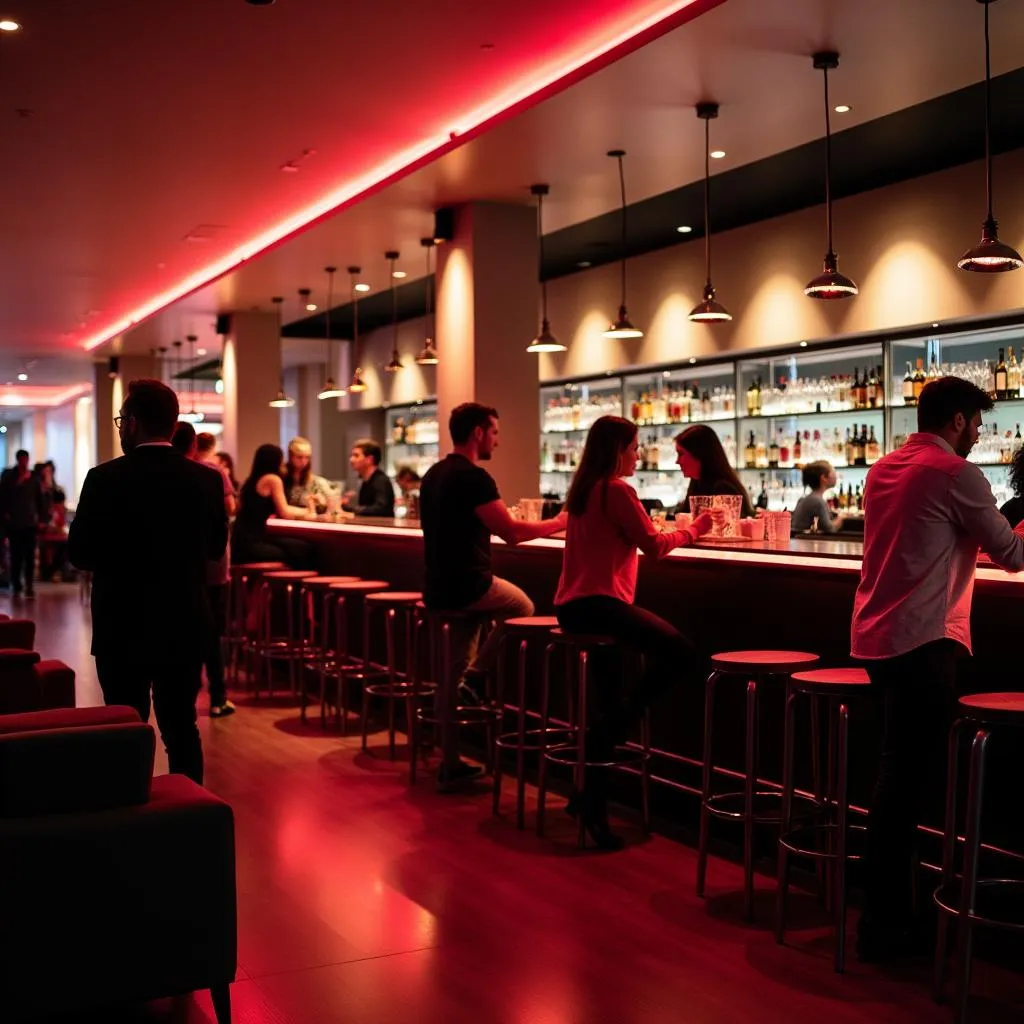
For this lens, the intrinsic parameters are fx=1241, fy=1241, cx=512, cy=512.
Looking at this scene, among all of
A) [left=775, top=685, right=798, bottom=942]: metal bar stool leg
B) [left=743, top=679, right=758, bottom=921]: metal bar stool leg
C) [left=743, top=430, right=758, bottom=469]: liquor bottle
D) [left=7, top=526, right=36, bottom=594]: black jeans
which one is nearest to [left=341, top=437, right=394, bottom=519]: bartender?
[left=743, top=430, right=758, bottom=469]: liquor bottle

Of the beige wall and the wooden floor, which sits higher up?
the beige wall

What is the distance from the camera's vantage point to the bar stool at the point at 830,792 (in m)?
3.39

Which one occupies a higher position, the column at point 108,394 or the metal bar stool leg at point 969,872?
the column at point 108,394

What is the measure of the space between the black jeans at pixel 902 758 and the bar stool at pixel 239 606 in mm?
5313

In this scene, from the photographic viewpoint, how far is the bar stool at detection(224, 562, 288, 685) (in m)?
8.21

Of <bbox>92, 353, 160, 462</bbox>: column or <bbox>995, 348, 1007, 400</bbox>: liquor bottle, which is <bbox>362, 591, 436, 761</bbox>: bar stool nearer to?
<bbox>995, 348, 1007, 400</bbox>: liquor bottle

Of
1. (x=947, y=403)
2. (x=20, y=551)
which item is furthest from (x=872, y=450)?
(x=20, y=551)

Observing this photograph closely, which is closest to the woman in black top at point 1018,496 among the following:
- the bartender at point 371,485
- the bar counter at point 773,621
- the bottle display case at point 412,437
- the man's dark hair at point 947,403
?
the bar counter at point 773,621

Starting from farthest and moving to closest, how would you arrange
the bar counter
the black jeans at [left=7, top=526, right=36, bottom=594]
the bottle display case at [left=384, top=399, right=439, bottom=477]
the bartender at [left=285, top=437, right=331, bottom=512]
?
the black jeans at [left=7, top=526, right=36, bottom=594], the bottle display case at [left=384, top=399, right=439, bottom=477], the bartender at [left=285, top=437, right=331, bottom=512], the bar counter

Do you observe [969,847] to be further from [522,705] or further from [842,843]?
[522,705]

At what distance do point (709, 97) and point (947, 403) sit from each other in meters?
2.79

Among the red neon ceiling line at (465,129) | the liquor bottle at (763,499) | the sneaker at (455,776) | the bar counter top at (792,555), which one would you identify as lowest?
the sneaker at (455,776)

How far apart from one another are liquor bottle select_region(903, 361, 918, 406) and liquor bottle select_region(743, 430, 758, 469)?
1.39 m

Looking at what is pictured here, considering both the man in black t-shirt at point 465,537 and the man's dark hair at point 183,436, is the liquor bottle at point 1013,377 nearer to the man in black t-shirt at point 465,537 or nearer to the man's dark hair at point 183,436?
the man in black t-shirt at point 465,537
